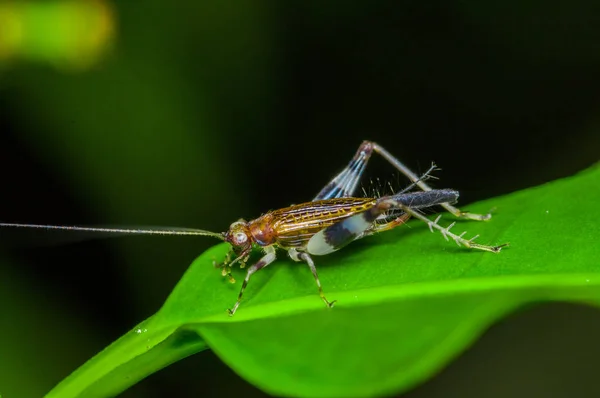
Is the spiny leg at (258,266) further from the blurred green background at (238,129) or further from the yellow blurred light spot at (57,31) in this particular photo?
the yellow blurred light spot at (57,31)

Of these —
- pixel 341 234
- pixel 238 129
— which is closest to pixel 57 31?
pixel 238 129

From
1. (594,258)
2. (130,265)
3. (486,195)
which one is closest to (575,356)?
(486,195)

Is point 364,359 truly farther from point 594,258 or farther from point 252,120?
point 252,120

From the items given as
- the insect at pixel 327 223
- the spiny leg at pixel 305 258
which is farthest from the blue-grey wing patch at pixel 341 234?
the spiny leg at pixel 305 258

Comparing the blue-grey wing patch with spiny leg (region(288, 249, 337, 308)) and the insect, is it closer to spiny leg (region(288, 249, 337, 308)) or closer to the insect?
the insect

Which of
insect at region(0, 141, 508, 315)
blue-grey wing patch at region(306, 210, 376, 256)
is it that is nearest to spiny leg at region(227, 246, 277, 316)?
insect at region(0, 141, 508, 315)
